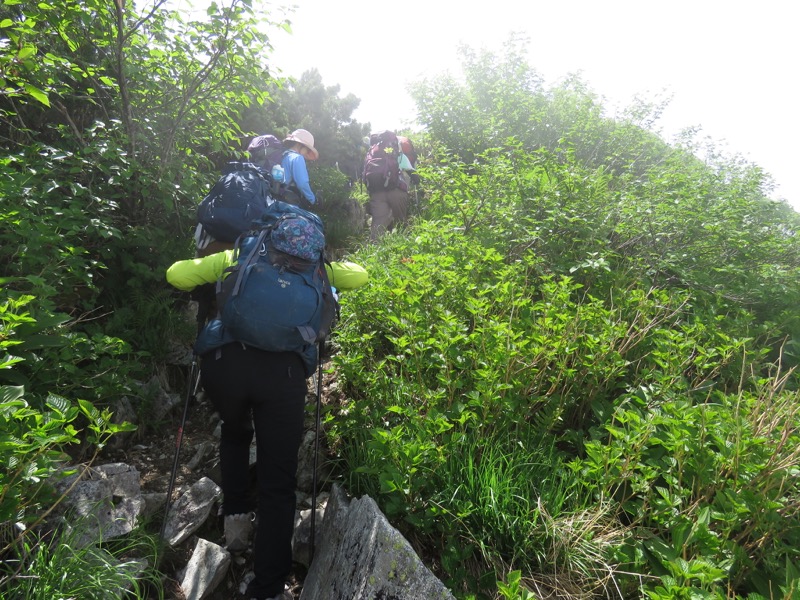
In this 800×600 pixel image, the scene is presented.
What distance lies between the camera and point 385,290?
381 cm

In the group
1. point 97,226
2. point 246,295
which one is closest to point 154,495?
point 246,295

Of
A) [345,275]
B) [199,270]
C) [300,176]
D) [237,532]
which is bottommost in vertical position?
[237,532]

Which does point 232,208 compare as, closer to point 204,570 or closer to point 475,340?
point 475,340

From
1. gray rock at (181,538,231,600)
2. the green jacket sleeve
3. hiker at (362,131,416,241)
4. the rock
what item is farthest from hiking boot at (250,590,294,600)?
hiker at (362,131,416,241)

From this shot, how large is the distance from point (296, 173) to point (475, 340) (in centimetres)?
380

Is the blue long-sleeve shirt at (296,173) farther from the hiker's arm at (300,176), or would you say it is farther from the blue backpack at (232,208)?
the blue backpack at (232,208)

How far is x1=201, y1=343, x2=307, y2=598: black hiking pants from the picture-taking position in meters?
2.33

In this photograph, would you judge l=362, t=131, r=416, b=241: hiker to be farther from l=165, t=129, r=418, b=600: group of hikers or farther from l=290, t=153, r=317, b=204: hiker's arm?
l=165, t=129, r=418, b=600: group of hikers

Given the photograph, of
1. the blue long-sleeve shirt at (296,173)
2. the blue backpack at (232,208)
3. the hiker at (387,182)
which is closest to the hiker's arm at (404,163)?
the hiker at (387,182)

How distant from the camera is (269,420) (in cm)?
238

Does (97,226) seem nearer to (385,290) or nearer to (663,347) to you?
(385,290)

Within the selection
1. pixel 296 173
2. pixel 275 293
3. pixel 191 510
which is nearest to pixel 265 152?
pixel 296 173

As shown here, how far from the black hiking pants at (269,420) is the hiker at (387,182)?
195 inches

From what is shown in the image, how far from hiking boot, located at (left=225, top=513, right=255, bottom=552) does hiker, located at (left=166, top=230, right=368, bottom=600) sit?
0.39 m
